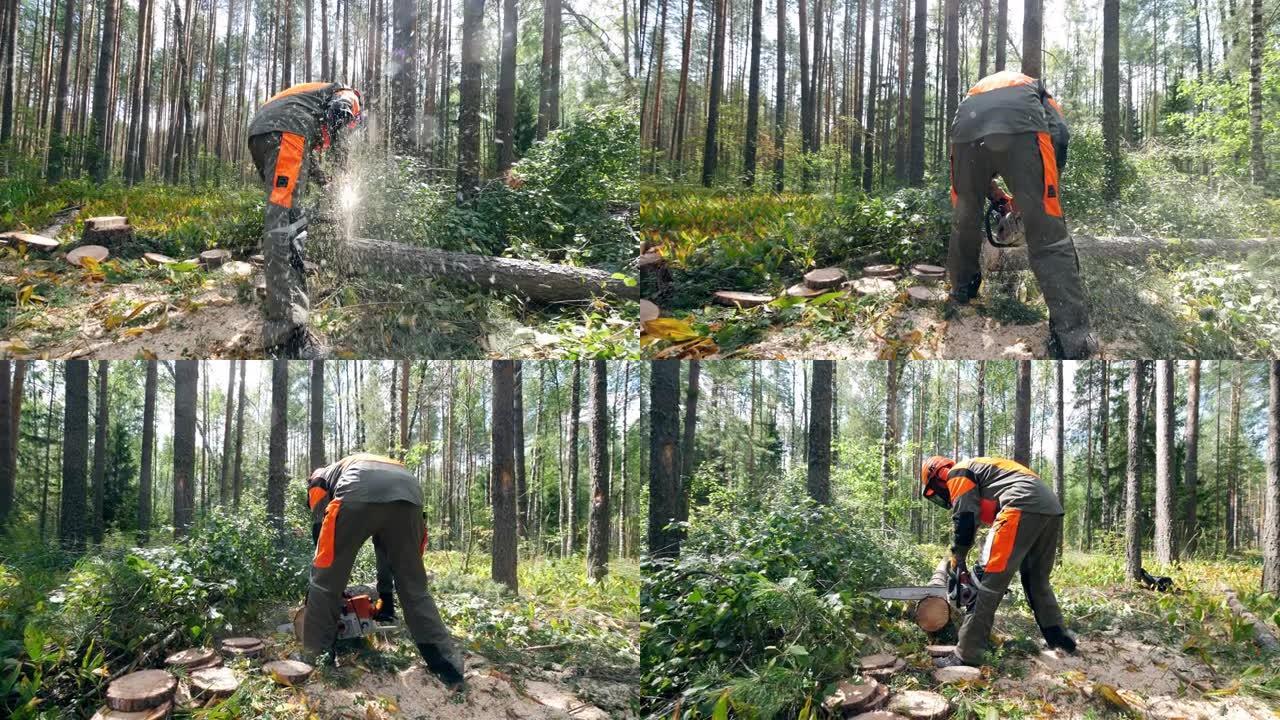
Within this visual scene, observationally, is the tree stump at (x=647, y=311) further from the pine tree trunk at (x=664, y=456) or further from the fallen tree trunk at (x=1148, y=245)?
the fallen tree trunk at (x=1148, y=245)

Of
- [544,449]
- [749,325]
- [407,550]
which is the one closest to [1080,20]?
[749,325]

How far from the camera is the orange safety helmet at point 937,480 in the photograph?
4.67m

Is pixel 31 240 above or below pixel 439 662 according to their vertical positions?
above

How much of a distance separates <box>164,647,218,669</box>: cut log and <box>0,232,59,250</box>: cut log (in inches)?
137

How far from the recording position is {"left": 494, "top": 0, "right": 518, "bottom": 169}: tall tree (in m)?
5.71

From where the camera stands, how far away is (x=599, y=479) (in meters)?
5.44

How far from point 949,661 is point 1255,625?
2234 mm

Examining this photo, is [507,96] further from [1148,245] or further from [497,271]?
[1148,245]

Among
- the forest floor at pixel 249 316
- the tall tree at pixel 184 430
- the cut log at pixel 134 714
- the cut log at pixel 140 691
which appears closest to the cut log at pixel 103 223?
the forest floor at pixel 249 316

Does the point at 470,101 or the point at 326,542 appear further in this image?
the point at 470,101

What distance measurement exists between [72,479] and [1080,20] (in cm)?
789

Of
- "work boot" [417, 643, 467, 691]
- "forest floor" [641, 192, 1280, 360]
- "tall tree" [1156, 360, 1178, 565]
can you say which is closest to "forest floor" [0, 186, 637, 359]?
"forest floor" [641, 192, 1280, 360]

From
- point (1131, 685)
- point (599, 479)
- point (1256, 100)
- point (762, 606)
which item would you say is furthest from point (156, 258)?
point (1256, 100)

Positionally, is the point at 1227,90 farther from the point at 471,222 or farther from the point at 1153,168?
the point at 471,222
